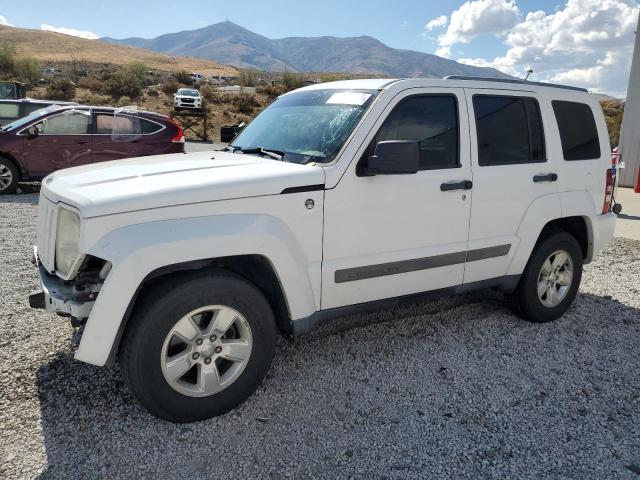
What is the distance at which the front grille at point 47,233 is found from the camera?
2.99 m

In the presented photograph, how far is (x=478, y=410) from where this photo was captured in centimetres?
323

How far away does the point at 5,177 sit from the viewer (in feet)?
33.2

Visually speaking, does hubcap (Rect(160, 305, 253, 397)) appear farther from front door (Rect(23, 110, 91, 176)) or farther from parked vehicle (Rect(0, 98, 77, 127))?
parked vehicle (Rect(0, 98, 77, 127))

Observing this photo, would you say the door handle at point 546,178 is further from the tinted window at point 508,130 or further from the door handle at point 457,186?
the door handle at point 457,186

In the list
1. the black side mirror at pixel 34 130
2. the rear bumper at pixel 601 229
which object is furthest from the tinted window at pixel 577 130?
the black side mirror at pixel 34 130

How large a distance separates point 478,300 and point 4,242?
5.87m

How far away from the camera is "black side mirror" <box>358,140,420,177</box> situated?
3.13m

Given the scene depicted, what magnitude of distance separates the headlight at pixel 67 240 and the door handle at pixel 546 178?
3367 millimetres

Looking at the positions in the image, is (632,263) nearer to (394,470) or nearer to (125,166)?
(394,470)

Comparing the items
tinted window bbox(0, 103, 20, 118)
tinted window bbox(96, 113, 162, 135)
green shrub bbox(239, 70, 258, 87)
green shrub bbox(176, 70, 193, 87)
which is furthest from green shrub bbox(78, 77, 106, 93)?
tinted window bbox(96, 113, 162, 135)

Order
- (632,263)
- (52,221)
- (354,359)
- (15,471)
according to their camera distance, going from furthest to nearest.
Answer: (632,263) < (354,359) < (52,221) < (15,471)

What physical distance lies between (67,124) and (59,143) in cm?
42

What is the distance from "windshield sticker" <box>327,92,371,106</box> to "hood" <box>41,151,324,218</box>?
2.20 feet

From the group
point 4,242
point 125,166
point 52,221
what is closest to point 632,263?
point 125,166
